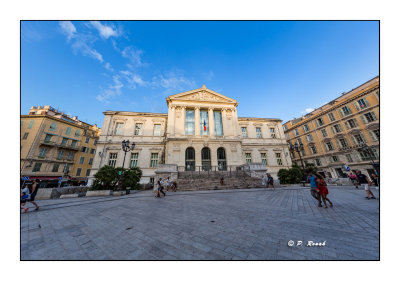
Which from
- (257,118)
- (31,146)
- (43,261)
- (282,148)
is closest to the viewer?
(43,261)

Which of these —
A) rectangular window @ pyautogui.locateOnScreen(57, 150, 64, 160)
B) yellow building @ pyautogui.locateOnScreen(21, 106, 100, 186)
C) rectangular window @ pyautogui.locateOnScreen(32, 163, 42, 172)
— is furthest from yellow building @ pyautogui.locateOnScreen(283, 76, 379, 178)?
rectangular window @ pyautogui.locateOnScreen(32, 163, 42, 172)

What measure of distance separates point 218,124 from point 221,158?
19.4 ft

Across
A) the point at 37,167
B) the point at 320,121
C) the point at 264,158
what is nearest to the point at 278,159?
the point at 264,158

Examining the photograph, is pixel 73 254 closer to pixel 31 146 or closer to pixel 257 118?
pixel 257 118

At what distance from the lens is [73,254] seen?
2.29 m

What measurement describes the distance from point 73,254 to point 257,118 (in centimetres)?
2839

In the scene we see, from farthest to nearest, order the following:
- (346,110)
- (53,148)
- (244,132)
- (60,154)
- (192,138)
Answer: (60,154), (244,132), (53,148), (346,110), (192,138)

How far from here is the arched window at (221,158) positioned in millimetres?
19750

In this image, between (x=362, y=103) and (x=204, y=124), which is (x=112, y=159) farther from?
(x=362, y=103)

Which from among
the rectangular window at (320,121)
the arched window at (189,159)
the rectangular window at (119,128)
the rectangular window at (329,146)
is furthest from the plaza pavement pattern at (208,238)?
the rectangular window at (320,121)

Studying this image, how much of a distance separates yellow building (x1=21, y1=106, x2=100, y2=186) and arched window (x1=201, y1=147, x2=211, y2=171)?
26.2m

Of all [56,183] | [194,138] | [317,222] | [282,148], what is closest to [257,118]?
[282,148]

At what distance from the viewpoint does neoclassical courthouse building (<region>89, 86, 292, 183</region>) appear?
781 inches

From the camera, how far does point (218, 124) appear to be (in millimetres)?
22719
